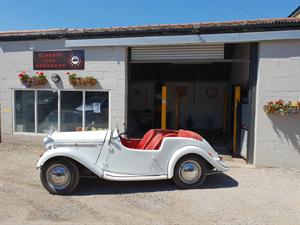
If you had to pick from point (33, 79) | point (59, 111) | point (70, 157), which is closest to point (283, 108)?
point (70, 157)

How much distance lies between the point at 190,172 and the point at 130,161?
106cm

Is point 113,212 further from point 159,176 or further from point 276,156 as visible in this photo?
point 276,156

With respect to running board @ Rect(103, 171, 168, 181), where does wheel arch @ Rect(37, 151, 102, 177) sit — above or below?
above

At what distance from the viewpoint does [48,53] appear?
25.6 feet

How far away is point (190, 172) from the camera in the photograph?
15.9ft

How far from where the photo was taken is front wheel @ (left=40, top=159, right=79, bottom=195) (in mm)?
4516

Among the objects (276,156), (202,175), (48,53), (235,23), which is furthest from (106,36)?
(276,156)

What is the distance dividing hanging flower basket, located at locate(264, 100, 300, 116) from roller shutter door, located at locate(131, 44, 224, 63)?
1.70 metres

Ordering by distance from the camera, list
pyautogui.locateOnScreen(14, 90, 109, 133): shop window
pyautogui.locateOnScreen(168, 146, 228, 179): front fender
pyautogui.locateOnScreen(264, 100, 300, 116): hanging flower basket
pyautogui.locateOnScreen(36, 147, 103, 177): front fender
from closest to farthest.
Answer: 1. pyautogui.locateOnScreen(36, 147, 103, 177): front fender
2. pyautogui.locateOnScreen(168, 146, 228, 179): front fender
3. pyautogui.locateOnScreen(264, 100, 300, 116): hanging flower basket
4. pyautogui.locateOnScreen(14, 90, 109, 133): shop window

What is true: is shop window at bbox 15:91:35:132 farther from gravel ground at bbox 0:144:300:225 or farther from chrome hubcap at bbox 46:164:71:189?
chrome hubcap at bbox 46:164:71:189

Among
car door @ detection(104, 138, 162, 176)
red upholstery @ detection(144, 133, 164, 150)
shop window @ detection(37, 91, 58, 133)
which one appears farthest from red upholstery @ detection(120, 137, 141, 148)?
shop window @ detection(37, 91, 58, 133)

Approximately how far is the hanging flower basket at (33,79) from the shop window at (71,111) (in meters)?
0.66

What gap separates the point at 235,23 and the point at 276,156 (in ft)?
10.4

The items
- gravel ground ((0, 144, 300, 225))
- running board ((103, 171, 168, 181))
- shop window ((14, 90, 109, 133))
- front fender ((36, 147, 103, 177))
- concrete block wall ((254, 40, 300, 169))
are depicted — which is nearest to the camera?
gravel ground ((0, 144, 300, 225))
